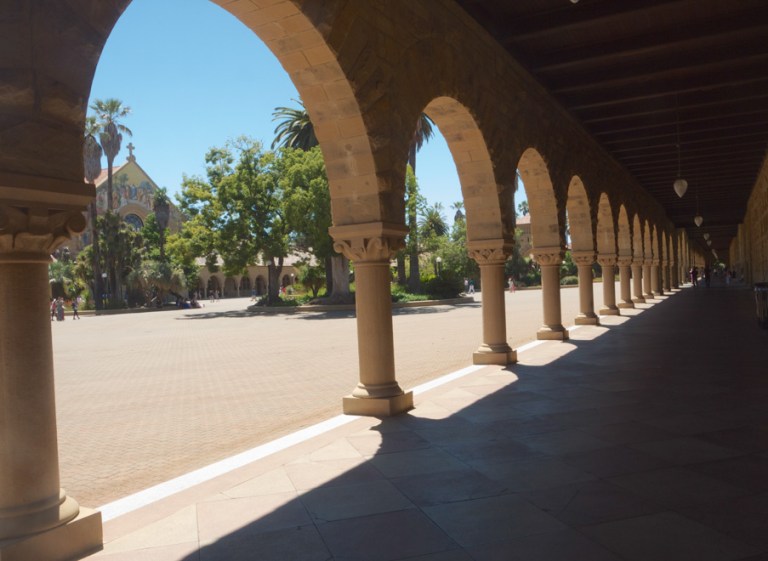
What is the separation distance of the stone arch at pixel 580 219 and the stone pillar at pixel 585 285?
0.19 metres

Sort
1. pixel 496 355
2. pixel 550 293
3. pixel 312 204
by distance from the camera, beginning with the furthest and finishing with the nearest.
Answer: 1. pixel 312 204
2. pixel 550 293
3. pixel 496 355

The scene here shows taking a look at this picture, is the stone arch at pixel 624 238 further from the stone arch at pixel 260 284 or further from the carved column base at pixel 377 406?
the stone arch at pixel 260 284

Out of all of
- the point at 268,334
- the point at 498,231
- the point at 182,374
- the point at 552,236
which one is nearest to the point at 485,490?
A: the point at 498,231

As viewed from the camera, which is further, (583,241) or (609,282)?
(609,282)

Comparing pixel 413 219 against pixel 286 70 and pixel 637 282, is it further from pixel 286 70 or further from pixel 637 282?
pixel 286 70

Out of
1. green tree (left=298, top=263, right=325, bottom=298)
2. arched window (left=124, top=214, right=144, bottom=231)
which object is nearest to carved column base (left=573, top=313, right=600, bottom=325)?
green tree (left=298, top=263, right=325, bottom=298)

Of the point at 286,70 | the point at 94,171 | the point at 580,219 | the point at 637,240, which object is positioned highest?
the point at 94,171

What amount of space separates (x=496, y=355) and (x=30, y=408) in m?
7.61

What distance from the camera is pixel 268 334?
19.7 metres

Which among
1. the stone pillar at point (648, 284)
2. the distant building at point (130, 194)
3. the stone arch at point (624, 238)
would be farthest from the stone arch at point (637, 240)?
the distant building at point (130, 194)

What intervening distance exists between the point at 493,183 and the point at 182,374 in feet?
21.9

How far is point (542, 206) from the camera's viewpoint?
13.4m

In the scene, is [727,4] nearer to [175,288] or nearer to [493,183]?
[493,183]

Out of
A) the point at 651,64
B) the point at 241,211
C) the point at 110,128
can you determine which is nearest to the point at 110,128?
the point at 110,128
